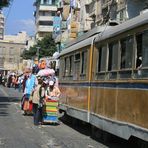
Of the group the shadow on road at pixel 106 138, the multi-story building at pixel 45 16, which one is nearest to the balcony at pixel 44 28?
the multi-story building at pixel 45 16

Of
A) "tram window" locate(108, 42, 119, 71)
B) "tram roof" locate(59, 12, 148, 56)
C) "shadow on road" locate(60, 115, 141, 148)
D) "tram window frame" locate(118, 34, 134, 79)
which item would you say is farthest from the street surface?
"tram roof" locate(59, 12, 148, 56)

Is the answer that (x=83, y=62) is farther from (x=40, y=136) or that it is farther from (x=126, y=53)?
(x=126, y=53)

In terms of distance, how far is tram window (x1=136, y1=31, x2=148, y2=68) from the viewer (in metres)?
11.1

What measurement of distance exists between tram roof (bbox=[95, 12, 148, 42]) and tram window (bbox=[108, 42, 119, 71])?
10.1 inches

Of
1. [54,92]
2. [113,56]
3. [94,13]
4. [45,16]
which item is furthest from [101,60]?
[45,16]

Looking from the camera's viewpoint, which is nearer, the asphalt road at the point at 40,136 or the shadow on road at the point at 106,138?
the asphalt road at the point at 40,136

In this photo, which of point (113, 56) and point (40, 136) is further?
point (40, 136)

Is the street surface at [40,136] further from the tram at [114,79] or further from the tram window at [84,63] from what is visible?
the tram window at [84,63]

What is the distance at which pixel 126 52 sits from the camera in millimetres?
12297

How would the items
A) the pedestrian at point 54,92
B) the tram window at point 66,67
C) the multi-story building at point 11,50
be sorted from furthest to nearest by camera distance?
the multi-story building at point 11,50
the tram window at point 66,67
the pedestrian at point 54,92

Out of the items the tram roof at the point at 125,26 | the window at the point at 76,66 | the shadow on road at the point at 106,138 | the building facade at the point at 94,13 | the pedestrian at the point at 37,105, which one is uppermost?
the building facade at the point at 94,13

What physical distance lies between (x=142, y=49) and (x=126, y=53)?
3.37 feet

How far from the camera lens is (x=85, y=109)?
51.0ft

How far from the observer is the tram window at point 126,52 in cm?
1197
